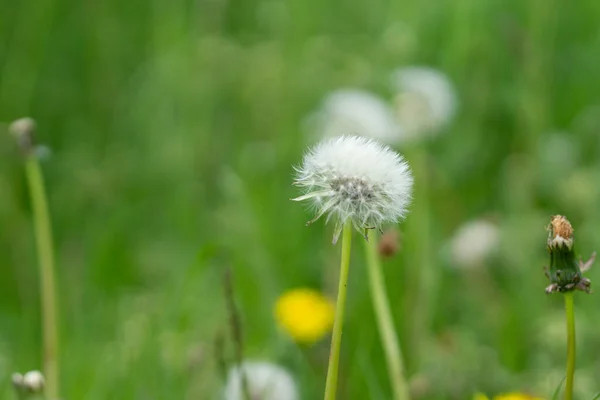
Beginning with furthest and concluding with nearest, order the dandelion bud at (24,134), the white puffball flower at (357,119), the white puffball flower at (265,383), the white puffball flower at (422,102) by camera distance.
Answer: the white puffball flower at (422,102) < the white puffball flower at (357,119) < the white puffball flower at (265,383) < the dandelion bud at (24,134)

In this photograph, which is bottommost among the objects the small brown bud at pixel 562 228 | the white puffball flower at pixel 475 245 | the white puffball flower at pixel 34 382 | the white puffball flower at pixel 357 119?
the white puffball flower at pixel 34 382

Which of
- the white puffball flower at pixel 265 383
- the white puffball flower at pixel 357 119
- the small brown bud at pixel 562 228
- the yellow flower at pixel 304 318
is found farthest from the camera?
the white puffball flower at pixel 357 119

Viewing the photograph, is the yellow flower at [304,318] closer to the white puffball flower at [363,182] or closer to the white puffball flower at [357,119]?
the white puffball flower at [357,119]

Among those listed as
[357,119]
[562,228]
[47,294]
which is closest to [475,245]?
[357,119]

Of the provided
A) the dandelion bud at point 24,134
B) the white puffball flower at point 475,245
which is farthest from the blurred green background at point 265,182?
the dandelion bud at point 24,134

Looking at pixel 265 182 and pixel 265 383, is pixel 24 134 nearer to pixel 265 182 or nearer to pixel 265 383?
pixel 265 383

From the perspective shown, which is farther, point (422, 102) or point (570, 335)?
point (422, 102)

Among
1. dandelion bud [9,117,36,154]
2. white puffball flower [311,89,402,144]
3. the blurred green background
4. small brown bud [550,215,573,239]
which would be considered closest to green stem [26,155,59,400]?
dandelion bud [9,117,36,154]

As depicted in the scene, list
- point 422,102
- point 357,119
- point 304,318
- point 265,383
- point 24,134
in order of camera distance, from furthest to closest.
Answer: point 422,102, point 357,119, point 304,318, point 265,383, point 24,134
